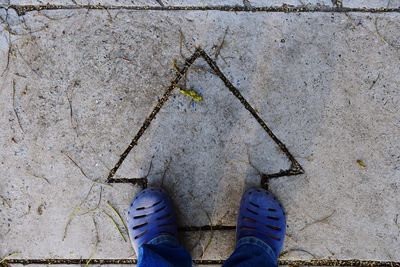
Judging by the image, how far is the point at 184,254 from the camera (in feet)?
7.39

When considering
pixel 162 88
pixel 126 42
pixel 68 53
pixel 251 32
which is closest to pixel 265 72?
pixel 251 32

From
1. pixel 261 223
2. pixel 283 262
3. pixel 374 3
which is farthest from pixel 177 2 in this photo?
pixel 283 262

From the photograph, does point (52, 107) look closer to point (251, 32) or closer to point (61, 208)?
point (61, 208)

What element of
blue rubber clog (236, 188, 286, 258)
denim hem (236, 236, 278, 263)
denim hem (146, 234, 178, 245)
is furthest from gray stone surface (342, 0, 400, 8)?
denim hem (146, 234, 178, 245)

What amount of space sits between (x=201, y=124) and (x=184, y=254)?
25.7 inches

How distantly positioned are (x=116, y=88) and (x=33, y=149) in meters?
0.54

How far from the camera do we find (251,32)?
2.35 m

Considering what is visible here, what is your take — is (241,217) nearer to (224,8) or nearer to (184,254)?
(184,254)

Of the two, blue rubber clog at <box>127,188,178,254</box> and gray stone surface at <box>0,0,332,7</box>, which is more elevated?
gray stone surface at <box>0,0,332,7</box>

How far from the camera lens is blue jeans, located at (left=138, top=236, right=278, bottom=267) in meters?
2.15

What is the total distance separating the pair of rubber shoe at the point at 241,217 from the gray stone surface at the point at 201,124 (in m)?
0.06

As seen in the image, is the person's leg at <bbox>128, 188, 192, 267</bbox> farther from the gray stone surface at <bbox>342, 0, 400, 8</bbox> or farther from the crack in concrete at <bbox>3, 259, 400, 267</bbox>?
the gray stone surface at <bbox>342, 0, 400, 8</bbox>

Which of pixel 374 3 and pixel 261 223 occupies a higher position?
pixel 374 3

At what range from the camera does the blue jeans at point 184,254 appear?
7.06 feet
